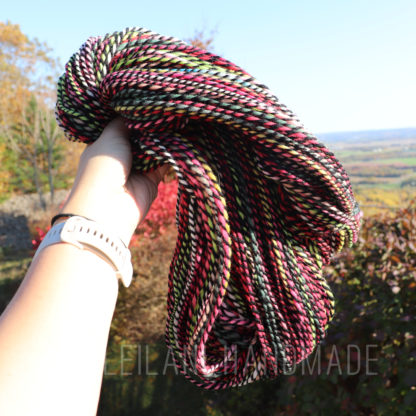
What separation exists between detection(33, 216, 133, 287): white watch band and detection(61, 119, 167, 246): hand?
0.04 meters

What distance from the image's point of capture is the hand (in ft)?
2.93

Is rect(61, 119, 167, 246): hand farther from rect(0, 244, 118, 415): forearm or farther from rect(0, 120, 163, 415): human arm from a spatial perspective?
rect(0, 244, 118, 415): forearm

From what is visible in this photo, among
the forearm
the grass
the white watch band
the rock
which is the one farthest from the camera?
the rock

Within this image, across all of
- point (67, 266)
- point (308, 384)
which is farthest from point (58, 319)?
point (308, 384)

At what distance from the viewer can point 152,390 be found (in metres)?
3.63

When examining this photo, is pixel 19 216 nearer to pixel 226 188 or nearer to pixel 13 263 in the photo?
pixel 13 263

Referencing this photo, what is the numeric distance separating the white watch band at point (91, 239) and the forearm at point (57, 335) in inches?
0.7

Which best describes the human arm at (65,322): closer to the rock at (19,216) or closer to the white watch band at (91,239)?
the white watch band at (91,239)

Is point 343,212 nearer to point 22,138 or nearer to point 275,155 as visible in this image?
point 275,155

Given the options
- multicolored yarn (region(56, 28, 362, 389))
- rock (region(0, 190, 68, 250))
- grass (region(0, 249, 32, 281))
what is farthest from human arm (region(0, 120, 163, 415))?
rock (region(0, 190, 68, 250))

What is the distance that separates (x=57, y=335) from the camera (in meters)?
0.65

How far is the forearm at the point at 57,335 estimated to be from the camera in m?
0.58

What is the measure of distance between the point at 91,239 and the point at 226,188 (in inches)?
15.4

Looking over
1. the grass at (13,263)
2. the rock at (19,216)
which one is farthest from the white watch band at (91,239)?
the rock at (19,216)
